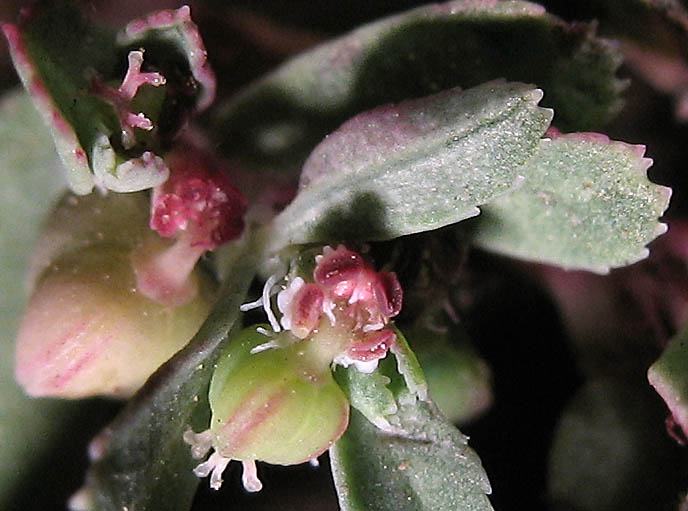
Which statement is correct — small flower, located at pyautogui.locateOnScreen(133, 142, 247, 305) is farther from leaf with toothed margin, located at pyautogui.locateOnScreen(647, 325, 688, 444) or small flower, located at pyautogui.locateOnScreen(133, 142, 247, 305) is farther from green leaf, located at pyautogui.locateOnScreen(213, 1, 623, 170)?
leaf with toothed margin, located at pyautogui.locateOnScreen(647, 325, 688, 444)

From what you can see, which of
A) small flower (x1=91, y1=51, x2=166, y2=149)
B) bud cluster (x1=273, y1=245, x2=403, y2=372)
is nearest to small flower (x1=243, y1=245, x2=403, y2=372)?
bud cluster (x1=273, y1=245, x2=403, y2=372)

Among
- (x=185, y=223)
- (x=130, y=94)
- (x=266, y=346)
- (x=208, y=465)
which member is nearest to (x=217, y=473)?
(x=208, y=465)

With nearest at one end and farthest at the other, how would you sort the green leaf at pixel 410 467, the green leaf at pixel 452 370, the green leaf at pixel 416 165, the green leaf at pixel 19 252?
the green leaf at pixel 416 165 → the green leaf at pixel 410 467 → the green leaf at pixel 452 370 → the green leaf at pixel 19 252

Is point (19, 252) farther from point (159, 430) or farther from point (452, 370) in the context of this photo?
point (452, 370)

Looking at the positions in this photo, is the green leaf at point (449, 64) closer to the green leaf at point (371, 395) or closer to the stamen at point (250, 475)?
the green leaf at point (371, 395)

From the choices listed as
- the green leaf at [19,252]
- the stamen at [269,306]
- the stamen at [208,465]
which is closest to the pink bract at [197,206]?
the stamen at [269,306]

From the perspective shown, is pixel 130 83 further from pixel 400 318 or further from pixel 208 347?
pixel 400 318

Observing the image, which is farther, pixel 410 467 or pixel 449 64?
pixel 449 64

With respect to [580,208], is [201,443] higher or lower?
lower
